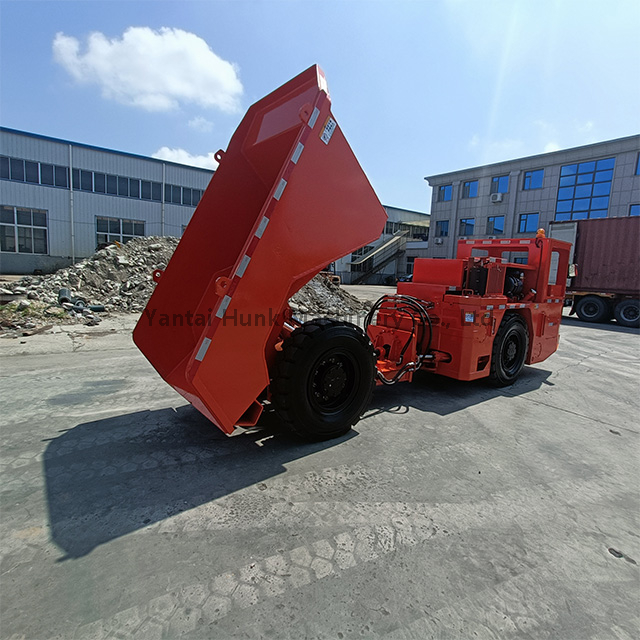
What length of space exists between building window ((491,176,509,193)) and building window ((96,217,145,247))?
Result: 85.5ft

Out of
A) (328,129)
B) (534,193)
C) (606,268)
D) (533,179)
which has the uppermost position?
(533,179)

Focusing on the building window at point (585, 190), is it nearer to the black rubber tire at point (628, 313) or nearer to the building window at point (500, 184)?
the building window at point (500, 184)

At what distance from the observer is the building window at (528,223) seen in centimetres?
2600

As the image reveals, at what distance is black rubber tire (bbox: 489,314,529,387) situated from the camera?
532 cm

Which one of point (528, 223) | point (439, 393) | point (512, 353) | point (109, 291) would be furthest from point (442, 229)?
point (439, 393)

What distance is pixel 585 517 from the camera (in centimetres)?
260

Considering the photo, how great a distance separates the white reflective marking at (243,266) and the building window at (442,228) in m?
31.8

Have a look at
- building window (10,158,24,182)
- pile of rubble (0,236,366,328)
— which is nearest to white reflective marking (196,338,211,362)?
pile of rubble (0,236,366,328)

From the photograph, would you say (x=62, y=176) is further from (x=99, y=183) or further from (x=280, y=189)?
(x=280, y=189)

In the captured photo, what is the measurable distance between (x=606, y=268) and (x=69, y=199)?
30029 millimetres

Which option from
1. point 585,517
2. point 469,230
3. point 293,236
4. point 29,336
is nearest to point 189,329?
point 293,236

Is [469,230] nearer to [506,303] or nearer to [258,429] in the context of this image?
[506,303]

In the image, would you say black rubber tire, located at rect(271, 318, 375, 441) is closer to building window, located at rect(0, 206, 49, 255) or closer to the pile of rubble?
the pile of rubble

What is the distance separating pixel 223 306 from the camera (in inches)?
104
